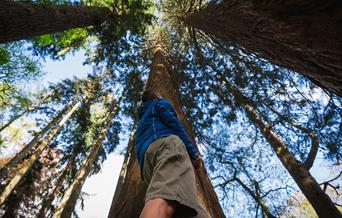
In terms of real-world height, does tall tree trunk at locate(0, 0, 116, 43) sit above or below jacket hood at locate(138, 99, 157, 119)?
above

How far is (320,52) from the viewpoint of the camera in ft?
6.54

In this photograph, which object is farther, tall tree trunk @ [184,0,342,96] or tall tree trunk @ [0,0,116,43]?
tall tree trunk @ [0,0,116,43]

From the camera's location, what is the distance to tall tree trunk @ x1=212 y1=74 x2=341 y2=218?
521 centimetres

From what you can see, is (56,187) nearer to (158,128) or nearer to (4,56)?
(4,56)

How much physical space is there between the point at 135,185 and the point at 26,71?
13.6 metres

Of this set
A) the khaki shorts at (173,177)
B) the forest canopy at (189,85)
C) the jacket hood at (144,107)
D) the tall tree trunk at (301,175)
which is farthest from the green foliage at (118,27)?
the khaki shorts at (173,177)

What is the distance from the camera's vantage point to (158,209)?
4.94 ft

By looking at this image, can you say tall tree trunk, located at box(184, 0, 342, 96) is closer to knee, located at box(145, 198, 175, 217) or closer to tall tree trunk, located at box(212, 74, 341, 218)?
knee, located at box(145, 198, 175, 217)

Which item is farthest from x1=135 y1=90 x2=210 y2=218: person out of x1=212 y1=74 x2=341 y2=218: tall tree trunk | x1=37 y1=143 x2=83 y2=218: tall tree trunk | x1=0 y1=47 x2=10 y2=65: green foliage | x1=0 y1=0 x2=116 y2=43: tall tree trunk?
x1=0 y1=47 x2=10 y2=65: green foliage

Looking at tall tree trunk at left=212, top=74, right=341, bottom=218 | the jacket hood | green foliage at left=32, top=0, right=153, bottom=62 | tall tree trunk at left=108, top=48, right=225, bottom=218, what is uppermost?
green foliage at left=32, top=0, right=153, bottom=62


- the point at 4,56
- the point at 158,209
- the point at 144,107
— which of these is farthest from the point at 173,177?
the point at 4,56

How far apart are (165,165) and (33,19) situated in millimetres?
4392

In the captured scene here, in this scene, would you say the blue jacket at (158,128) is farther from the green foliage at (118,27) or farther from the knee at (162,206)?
the green foliage at (118,27)

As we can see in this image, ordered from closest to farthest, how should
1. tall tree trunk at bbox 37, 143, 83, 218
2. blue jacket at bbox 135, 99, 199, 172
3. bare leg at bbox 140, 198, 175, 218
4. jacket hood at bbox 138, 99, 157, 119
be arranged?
bare leg at bbox 140, 198, 175, 218
blue jacket at bbox 135, 99, 199, 172
jacket hood at bbox 138, 99, 157, 119
tall tree trunk at bbox 37, 143, 83, 218
